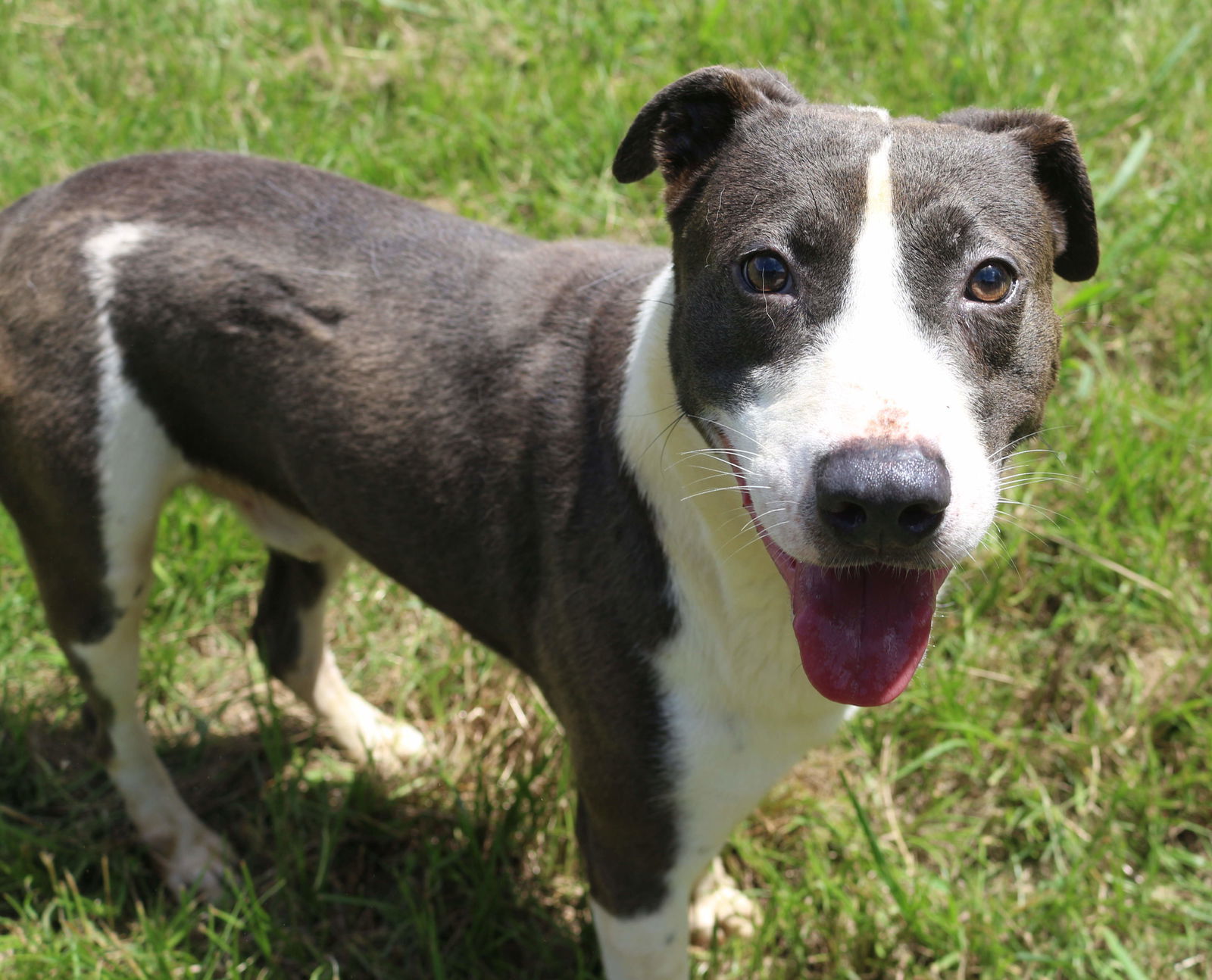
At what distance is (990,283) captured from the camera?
7.14ft

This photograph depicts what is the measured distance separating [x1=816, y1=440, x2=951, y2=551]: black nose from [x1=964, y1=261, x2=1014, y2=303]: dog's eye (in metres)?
0.38

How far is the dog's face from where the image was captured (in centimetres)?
198

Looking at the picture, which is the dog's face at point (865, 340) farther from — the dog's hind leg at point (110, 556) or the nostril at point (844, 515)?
the dog's hind leg at point (110, 556)

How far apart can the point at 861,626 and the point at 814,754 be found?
5.69 feet

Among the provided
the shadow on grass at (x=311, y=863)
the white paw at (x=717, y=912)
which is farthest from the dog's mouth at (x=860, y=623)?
the shadow on grass at (x=311, y=863)

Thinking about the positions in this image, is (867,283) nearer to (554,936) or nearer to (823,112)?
(823,112)

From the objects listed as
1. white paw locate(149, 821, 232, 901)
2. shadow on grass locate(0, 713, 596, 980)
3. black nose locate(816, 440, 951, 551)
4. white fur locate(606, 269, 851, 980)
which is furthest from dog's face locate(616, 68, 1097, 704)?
white paw locate(149, 821, 232, 901)

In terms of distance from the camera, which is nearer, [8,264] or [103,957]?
[8,264]

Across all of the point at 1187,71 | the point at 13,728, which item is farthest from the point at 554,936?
the point at 1187,71

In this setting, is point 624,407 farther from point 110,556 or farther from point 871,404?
point 110,556

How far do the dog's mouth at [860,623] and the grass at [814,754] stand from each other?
1.23 metres

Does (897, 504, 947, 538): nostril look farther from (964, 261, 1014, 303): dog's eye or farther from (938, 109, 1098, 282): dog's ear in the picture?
(938, 109, 1098, 282): dog's ear

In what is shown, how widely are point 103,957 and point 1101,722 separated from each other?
2867 millimetres

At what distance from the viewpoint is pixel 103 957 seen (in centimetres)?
330
